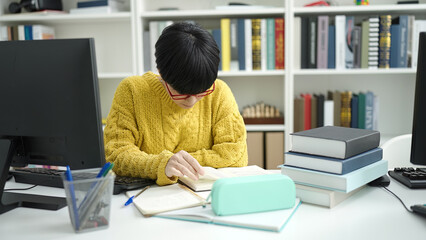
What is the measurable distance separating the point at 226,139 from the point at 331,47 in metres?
1.25

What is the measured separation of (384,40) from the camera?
7.68 ft

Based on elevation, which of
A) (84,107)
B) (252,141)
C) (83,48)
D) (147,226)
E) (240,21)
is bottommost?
(252,141)

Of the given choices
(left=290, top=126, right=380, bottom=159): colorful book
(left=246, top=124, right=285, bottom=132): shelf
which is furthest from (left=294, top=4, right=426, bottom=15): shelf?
(left=290, top=126, right=380, bottom=159): colorful book

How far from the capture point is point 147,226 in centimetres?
86

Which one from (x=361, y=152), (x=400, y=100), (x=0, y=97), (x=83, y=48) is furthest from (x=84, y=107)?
(x=400, y=100)

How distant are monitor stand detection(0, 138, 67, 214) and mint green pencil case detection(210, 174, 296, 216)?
0.40 meters

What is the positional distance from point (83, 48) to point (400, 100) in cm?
223

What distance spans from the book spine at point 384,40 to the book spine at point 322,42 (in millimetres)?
304

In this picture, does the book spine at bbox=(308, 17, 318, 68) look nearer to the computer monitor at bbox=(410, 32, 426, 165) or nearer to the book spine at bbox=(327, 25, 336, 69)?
the book spine at bbox=(327, 25, 336, 69)

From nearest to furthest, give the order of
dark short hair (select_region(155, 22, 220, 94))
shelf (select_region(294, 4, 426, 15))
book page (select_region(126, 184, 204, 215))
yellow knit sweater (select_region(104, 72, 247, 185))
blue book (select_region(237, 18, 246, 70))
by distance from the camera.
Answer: book page (select_region(126, 184, 204, 215)) → dark short hair (select_region(155, 22, 220, 94)) → yellow knit sweater (select_region(104, 72, 247, 185)) → shelf (select_region(294, 4, 426, 15)) → blue book (select_region(237, 18, 246, 70))

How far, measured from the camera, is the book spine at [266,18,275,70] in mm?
2406

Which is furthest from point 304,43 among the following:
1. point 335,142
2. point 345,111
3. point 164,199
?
point 164,199

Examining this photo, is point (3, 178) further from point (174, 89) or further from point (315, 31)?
point (315, 31)

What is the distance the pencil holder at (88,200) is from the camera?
82 cm
